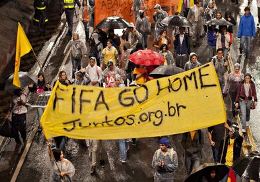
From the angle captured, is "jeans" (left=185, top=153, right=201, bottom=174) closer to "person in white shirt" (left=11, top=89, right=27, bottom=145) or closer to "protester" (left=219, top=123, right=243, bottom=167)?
"protester" (left=219, top=123, right=243, bottom=167)

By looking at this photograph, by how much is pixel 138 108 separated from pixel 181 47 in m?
7.04

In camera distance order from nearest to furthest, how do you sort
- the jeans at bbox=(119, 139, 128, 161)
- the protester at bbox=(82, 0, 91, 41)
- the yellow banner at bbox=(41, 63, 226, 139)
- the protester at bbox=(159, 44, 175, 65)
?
the yellow banner at bbox=(41, 63, 226, 139) → the jeans at bbox=(119, 139, 128, 161) → the protester at bbox=(159, 44, 175, 65) → the protester at bbox=(82, 0, 91, 41)

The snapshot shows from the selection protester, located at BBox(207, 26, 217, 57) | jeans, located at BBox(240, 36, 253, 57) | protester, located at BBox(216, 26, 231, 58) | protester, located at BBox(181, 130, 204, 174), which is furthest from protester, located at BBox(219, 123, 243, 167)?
jeans, located at BBox(240, 36, 253, 57)

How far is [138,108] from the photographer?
1084cm

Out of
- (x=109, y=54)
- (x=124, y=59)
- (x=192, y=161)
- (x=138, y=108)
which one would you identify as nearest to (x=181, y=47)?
(x=124, y=59)

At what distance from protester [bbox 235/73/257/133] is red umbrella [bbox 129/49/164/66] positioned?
2.18 metres

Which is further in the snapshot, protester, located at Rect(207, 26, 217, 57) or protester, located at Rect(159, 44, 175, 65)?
protester, located at Rect(207, 26, 217, 57)

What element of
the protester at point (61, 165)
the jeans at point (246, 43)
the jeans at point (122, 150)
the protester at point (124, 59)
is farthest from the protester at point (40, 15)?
the protester at point (61, 165)

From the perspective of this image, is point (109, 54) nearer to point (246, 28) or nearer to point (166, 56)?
point (166, 56)

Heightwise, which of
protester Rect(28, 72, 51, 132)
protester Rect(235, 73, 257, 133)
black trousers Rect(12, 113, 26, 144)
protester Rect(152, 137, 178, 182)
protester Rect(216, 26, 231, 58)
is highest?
protester Rect(216, 26, 231, 58)

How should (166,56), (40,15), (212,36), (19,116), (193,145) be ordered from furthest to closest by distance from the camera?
(40,15) → (212,36) → (166,56) → (19,116) → (193,145)

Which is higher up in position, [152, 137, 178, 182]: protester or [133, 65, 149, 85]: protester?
[133, 65, 149, 85]: protester

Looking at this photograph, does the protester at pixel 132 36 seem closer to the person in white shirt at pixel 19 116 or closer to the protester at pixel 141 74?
the protester at pixel 141 74

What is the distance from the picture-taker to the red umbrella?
15.2m
